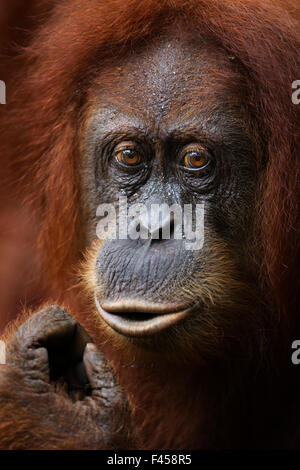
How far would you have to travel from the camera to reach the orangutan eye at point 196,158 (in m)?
2.91

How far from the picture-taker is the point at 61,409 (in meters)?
2.51

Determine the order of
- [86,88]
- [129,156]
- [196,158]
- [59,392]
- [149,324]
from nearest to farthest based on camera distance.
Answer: [59,392], [149,324], [196,158], [129,156], [86,88]

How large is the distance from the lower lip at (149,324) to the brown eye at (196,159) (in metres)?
0.59

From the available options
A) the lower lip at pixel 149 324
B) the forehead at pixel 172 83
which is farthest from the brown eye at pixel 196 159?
the lower lip at pixel 149 324

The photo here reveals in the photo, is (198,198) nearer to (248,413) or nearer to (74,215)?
(74,215)

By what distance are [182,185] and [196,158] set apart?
0.41 feet

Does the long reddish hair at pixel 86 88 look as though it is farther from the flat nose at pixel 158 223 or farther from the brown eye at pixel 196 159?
the flat nose at pixel 158 223

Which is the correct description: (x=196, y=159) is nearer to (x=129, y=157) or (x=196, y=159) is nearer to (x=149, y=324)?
(x=129, y=157)

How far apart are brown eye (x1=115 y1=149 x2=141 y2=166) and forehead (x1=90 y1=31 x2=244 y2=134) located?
134mm

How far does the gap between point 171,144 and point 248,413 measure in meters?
1.29

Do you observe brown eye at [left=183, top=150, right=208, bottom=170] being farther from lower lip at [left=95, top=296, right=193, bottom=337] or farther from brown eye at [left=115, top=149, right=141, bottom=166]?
lower lip at [left=95, top=296, right=193, bottom=337]

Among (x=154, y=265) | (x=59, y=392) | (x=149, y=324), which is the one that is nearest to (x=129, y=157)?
(x=154, y=265)

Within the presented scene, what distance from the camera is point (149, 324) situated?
2.74m
